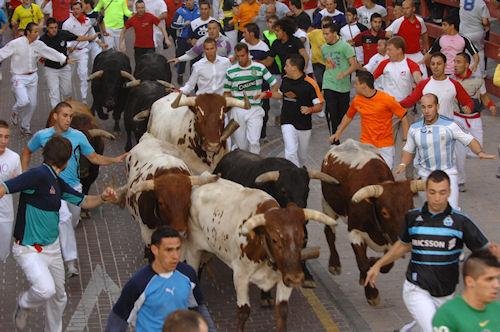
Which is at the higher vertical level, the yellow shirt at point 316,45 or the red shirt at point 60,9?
the yellow shirt at point 316,45

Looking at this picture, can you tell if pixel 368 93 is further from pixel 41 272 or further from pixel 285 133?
pixel 41 272

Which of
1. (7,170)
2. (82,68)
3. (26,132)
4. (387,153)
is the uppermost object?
(7,170)

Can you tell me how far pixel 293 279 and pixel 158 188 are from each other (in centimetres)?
237

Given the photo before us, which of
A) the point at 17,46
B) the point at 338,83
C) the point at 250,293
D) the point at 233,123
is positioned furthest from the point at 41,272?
the point at 17,46

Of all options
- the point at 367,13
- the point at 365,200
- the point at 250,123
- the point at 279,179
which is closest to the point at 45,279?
the point at 279,179

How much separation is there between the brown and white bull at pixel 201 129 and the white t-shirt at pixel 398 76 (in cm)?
265

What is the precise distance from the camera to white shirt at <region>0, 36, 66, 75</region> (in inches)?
733

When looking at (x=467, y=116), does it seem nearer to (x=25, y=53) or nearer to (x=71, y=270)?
(x=71, y=270)

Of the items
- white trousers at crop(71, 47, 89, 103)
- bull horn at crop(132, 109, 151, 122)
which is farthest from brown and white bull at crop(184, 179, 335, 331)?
white trousers at crop(71, 47, 89, 103)

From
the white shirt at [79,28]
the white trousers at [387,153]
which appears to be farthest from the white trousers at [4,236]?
the white shirt at [79,28]

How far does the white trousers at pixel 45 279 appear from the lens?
9781mm

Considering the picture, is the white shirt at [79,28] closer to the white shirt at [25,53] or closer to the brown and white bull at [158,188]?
the white shirt at [25,53]

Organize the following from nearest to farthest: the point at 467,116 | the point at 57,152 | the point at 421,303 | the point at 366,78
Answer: the point at 421,303
the point at 57,152
the point at 366,78
the point at 467,116

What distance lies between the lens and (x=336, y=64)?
1727 centimetres
